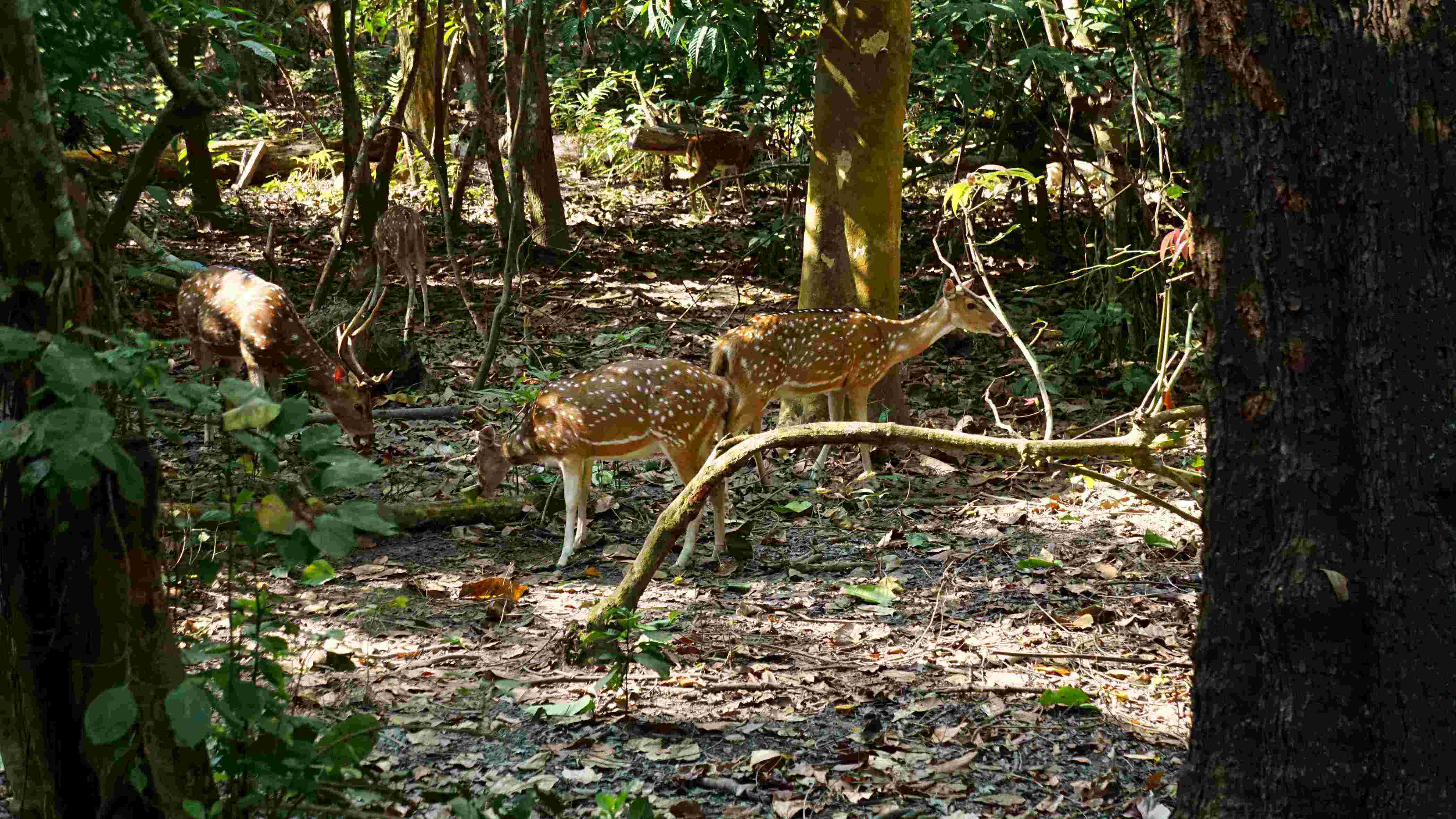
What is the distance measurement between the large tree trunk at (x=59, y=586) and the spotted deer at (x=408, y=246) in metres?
8.76

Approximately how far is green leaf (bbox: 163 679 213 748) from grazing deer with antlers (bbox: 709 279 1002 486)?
17.8 feet

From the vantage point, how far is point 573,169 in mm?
17000

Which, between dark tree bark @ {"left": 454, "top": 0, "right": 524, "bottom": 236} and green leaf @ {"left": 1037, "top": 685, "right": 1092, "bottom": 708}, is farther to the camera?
dark tree bark @ {"left": 454, "top": 0, "right": 524, "bottom": 236}

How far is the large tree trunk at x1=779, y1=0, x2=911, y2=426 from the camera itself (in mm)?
8086

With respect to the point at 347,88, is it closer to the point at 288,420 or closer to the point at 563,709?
the point at 563,709

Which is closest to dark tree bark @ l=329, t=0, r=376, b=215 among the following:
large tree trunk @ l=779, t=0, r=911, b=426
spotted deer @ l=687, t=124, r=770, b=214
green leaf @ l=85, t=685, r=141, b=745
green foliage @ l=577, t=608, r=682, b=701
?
large tree trunk @ l=779, t=0, r=911, b=426

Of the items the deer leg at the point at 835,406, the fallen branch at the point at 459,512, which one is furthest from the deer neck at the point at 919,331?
the fallen branch at the point at 459,512

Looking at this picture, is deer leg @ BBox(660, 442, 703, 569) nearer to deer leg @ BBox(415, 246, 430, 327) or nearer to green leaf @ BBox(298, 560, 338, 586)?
green leaf @ BBox(298, 560, 338, 586)

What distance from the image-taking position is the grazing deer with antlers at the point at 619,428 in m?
6.59

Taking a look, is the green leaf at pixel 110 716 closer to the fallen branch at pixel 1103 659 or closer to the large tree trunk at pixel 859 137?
the fallen branch at pixel 1103 659

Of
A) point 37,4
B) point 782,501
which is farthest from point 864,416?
point 37,4

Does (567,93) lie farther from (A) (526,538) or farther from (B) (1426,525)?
(B) (1426,525)

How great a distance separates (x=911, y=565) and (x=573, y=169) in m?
11.9

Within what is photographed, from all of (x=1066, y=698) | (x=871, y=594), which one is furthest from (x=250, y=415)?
(x=871, y=594)
